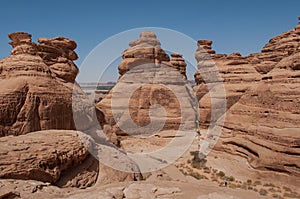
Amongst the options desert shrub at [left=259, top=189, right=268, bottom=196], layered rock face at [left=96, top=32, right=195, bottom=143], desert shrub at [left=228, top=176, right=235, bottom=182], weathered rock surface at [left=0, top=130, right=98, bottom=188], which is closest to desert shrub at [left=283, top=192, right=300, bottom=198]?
desert shrub at [left=259, top=189, right=268, bottom=196]

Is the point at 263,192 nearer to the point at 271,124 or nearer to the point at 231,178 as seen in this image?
the point at 231,178

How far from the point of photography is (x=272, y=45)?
26.1m

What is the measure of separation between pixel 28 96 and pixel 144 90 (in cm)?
→ 1187

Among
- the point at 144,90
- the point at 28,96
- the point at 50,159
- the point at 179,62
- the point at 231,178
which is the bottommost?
the point at 231,178

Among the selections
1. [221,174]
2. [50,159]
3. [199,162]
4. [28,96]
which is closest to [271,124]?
[221,174]

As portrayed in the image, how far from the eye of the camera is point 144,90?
21.9m

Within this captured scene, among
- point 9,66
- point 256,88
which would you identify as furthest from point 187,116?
point 9,66

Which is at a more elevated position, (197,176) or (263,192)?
(263,192)

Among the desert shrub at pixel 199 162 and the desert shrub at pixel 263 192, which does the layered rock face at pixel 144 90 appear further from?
the desert shrub at pixel 263 192

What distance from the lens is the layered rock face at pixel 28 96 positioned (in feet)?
34.9

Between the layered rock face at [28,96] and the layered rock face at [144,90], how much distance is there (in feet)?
28.4

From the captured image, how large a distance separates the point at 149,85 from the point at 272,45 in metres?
14.4

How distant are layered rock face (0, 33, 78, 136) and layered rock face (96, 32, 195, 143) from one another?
864cm

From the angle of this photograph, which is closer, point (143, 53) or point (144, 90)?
point (144, 90)
